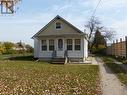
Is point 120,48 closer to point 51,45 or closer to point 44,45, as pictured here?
point 51,45

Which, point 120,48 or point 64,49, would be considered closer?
point 64,49

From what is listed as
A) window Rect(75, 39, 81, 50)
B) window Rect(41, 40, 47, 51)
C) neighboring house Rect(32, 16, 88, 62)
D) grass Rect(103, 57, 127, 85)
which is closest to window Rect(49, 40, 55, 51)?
neighboring house Rect(32, 16, 88, 62)

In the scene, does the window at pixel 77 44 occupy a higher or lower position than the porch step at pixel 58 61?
higher

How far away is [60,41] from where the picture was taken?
3778 cm

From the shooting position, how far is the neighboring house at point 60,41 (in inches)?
1448

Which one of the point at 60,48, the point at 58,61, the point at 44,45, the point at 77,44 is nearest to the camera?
the point at 58,61

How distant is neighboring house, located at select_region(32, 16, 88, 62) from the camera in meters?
36.8

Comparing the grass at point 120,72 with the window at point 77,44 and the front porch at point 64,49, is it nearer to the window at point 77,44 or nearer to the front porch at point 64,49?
the front porch at point 64,49

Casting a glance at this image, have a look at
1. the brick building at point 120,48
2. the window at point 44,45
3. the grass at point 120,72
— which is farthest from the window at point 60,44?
the grass at point 120,72

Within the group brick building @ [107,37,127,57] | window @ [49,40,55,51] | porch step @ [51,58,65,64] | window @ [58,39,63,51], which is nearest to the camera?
porch step @ [51,58,65,64]

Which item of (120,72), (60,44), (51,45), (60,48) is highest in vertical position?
(60,44)

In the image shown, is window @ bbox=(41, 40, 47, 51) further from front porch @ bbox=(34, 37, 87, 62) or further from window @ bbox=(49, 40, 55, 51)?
window @ bbox=(49, 40, 55, 51)

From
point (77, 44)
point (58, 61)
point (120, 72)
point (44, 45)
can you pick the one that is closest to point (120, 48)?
point (77, 44)

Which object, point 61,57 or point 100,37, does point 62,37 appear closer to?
point 61,57
